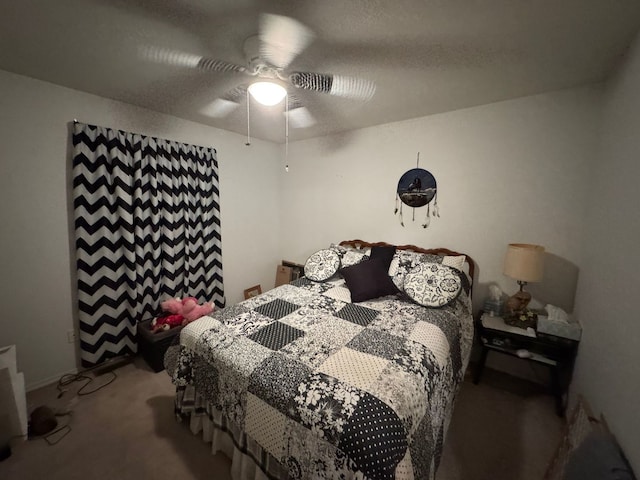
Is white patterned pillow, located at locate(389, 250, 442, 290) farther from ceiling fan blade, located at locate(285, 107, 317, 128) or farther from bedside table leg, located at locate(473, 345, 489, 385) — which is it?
ceiling fan blade, located at locate(285, 107, 317, 128)

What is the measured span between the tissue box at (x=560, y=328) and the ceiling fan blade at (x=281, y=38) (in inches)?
95.2

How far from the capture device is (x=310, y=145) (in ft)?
11.1

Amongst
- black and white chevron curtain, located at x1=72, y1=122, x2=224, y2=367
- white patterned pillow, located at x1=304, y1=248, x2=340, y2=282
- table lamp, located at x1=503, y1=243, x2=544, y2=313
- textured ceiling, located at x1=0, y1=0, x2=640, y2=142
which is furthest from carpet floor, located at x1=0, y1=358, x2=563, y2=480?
textured ceiling, located at x1=0, y1=0, x2=640, y2=142

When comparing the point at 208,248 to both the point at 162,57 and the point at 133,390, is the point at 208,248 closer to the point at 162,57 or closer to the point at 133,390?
the point at 133,390

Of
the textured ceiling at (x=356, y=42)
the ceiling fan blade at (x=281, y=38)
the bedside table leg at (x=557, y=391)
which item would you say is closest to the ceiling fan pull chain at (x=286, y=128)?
the textured ceiling at (x=356, y=42)

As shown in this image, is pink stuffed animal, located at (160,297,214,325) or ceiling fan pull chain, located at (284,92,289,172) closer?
ceiling fan pull chain, located at (284,92,289,172)

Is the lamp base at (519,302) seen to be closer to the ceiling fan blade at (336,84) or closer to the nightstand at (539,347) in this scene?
the nightstand at (539,347)

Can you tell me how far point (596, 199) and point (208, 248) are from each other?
3.47m

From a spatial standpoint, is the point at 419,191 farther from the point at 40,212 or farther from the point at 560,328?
the point at 40,212

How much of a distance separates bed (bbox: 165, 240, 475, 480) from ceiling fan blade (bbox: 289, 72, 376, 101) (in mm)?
1498

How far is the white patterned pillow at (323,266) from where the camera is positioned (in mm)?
2473

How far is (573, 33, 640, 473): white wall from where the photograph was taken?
1062 mm

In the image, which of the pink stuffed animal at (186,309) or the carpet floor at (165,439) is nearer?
the carpet floor at (165,439)

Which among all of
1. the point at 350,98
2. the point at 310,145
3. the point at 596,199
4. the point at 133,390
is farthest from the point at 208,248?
the point at 596,199
